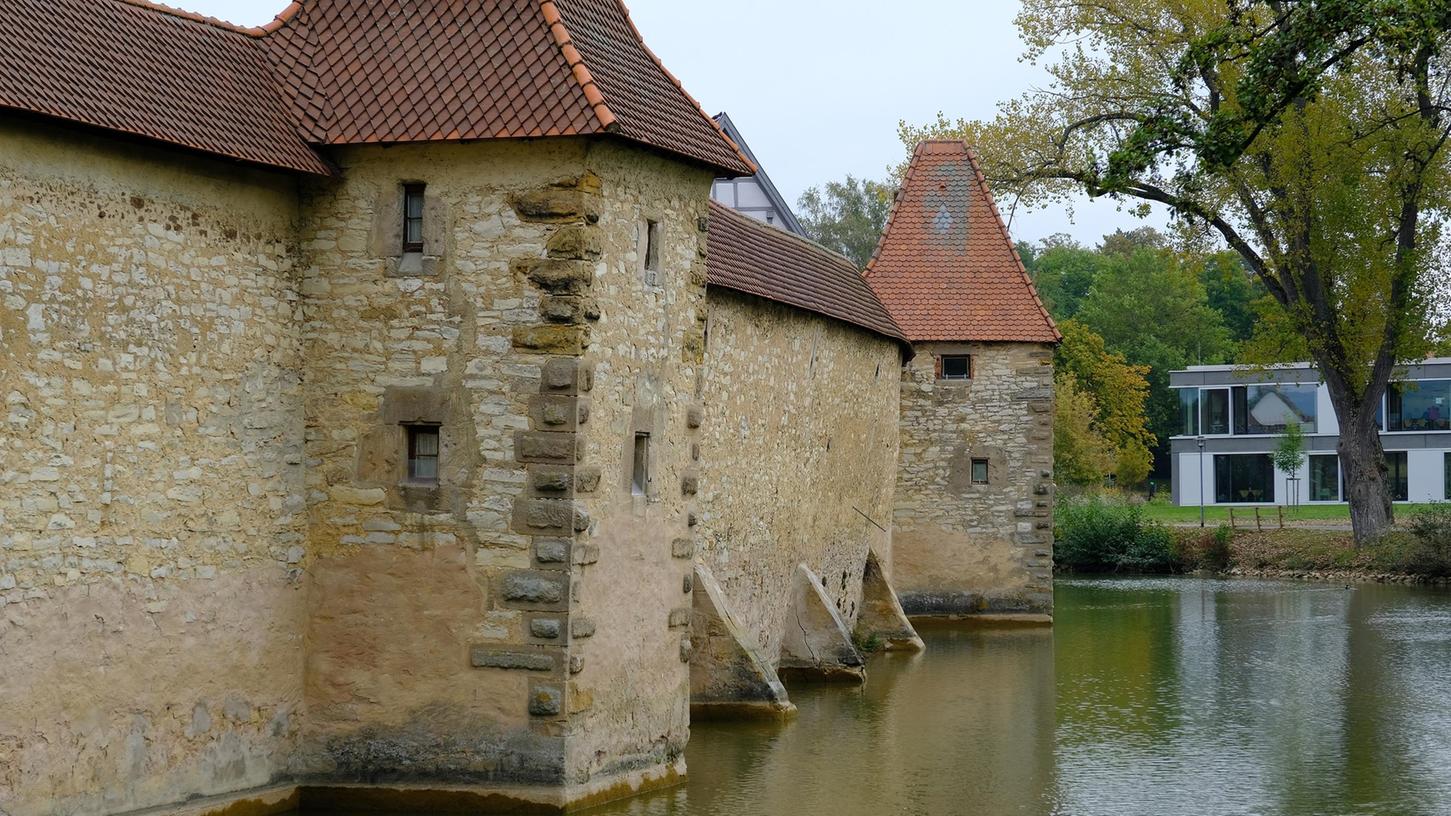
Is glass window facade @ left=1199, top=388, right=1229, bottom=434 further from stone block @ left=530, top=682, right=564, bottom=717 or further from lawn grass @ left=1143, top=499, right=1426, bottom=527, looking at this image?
stone block @ left=530, top=682, right=564, bottom=717

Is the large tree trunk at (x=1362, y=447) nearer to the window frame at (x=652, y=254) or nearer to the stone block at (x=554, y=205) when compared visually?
the window frame at (x=652, y=254)

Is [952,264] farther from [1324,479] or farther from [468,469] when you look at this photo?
[1324,479]

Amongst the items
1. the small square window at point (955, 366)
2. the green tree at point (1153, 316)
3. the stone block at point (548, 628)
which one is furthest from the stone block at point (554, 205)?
the green tree at point (1153, 316)

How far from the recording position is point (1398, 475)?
54250 millimetres

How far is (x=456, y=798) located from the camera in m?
12.5

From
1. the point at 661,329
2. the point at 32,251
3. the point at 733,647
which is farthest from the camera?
the point at 733,647

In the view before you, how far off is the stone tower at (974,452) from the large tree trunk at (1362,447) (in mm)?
11045

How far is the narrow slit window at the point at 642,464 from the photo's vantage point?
1367 cm

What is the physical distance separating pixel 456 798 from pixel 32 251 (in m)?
4.50

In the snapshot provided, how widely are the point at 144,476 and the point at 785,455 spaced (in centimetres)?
980

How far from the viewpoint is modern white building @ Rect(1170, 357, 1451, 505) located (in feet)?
175

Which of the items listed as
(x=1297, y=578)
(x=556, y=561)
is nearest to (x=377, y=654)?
(x=556, y=561)

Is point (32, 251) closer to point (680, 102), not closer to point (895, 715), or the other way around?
point (680, 102)

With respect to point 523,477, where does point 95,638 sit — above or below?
below
